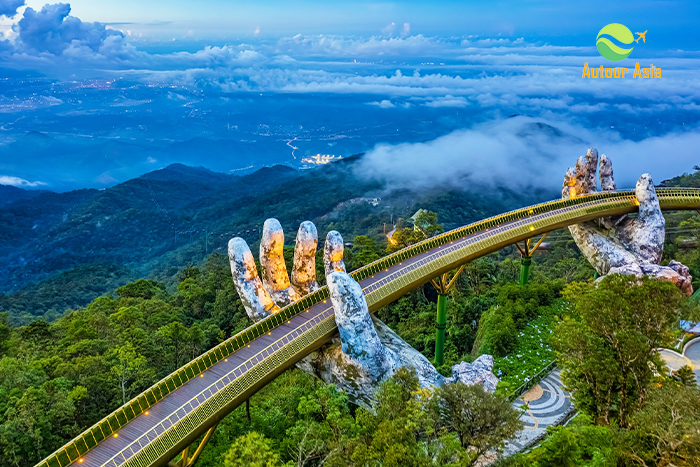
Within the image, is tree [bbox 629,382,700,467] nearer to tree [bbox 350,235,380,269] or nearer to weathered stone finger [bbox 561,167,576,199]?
tree [bbox 350,235,380,269]

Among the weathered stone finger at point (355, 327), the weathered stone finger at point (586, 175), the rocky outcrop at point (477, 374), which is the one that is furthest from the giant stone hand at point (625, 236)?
the weathered stone finger at point (355, 327)

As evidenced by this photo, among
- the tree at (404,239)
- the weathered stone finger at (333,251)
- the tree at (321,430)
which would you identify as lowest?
the tree at (404,239)

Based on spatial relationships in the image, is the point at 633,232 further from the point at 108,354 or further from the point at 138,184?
the point at 138,184

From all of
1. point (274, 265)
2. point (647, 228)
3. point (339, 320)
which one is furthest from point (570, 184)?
point (339, 320)

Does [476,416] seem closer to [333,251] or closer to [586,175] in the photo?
[333,251]

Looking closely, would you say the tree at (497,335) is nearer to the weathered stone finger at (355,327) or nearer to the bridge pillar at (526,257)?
the bridge pillar at (526,257)

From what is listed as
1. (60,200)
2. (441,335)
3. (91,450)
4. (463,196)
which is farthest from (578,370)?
(60,200)
